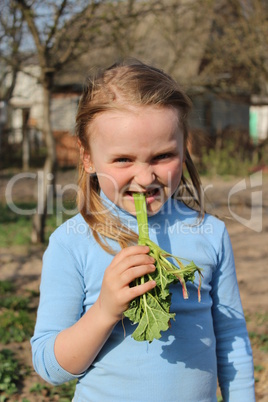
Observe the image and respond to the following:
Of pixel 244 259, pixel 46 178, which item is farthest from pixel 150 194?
pixel 46 178

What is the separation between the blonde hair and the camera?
1.49m

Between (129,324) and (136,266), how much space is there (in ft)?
0.96

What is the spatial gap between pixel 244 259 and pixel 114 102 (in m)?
4.94

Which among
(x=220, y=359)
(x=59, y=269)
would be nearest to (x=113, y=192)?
(x=59, y=269)

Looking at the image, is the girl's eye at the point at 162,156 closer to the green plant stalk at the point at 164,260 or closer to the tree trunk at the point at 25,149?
the green plant stalk at the point at 164,260

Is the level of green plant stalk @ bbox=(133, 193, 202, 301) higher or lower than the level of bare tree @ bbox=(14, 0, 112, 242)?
lower

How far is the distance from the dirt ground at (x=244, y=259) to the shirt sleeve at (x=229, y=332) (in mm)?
364

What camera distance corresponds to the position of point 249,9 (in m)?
14.2

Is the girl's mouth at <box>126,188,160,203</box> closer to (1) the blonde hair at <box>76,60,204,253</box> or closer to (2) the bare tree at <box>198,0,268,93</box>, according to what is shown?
(1) the blonde hair at <box>76,60,204,253</box>

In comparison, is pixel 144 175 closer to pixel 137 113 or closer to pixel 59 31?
pixel 137 113

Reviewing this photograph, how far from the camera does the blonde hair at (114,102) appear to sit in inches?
58.5

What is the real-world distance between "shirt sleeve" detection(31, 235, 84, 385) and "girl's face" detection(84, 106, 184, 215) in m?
0.26

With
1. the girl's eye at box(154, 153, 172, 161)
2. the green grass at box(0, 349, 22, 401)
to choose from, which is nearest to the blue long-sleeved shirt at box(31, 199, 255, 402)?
the girl's eye at box(154, 153, 172, 161)

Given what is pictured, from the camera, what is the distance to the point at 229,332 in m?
1.68
